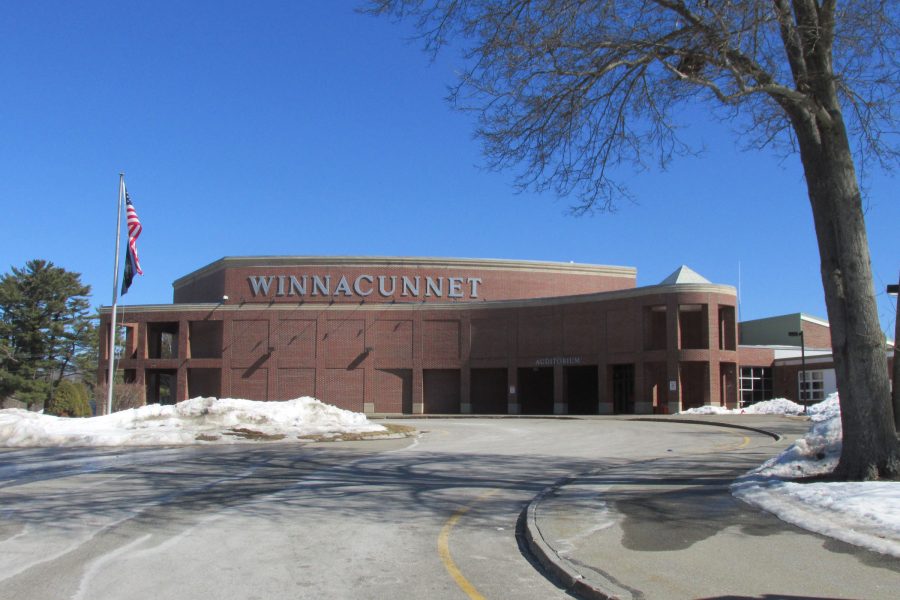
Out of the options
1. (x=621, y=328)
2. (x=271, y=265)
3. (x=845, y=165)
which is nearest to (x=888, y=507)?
(x=845, y=165)

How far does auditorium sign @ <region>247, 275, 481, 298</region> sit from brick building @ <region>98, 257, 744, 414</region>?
8cm

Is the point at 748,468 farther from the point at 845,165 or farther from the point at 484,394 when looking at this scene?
the point at 484,394

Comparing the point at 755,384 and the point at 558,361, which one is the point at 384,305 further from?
the point at 755,384

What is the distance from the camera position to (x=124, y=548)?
26.1 ft

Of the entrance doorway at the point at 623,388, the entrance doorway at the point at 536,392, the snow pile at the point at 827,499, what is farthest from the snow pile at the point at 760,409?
the snow pile at the point at 827,499

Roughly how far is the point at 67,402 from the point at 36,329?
3235 cm

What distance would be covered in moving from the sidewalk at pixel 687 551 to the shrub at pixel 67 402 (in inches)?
1392

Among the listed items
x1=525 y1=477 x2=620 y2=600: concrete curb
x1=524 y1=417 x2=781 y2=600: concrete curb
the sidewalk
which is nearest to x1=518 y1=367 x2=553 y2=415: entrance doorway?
the sidewalk

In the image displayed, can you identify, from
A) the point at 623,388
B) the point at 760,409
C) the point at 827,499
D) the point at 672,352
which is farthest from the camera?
the point at 623,388

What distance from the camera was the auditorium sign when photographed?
6041 centimetres

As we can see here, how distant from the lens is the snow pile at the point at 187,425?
21172 millimetres

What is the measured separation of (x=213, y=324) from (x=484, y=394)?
22.5 meters

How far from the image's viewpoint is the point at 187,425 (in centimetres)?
2428

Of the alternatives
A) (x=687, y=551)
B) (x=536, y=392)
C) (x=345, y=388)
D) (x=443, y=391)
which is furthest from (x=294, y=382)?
(x=687, y=551)
